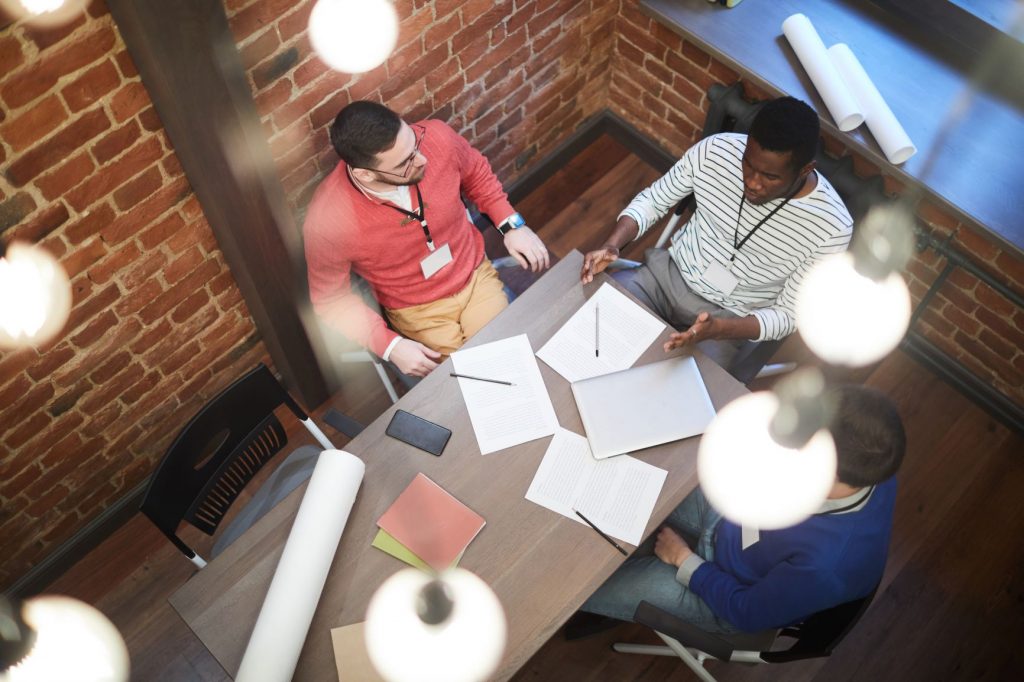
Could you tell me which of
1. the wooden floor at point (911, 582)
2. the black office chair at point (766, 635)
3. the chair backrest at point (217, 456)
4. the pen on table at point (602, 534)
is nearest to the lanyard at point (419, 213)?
the chair backrest at point (217, 456)

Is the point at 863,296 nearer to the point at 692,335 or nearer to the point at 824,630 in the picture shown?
the point at 692,335

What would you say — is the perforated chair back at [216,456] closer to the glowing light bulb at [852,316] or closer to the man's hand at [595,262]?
the man's hand at [595,262]

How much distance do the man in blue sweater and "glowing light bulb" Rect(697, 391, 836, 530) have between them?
55 millimetres

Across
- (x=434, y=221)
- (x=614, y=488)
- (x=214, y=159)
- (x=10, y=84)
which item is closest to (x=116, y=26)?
(x=10, y=84)

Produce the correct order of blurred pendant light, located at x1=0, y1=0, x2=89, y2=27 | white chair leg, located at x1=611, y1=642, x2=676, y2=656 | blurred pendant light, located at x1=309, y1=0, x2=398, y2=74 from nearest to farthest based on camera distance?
blurred pendant light, located at x1=0, y1=0, x2=89, y2=27
blurred pendant light, located at x1=309, y1=0, x2=398, y2=74
white chair leg, located at x1=611, y1=642, x2=676, y2=656

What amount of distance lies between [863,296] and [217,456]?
2.16 meters

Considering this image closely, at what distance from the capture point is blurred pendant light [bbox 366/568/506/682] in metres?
1.76

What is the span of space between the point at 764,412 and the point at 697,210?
31.1 inches

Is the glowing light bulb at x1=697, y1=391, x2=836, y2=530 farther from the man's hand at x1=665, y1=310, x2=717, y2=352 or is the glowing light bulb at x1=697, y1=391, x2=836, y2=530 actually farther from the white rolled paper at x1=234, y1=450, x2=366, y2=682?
the white rolled paper at x1=234, y1=450, x2=366, y2=682

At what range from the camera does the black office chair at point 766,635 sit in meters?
1.79

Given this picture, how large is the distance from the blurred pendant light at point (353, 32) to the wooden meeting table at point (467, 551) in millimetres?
940

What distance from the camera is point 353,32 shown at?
2.20 metres

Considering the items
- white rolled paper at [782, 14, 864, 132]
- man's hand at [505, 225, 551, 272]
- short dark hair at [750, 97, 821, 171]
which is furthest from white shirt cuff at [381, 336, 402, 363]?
white rolled paper at [782, 14, 864, 132]

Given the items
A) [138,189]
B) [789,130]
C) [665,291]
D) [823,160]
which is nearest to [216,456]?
[138,189]
